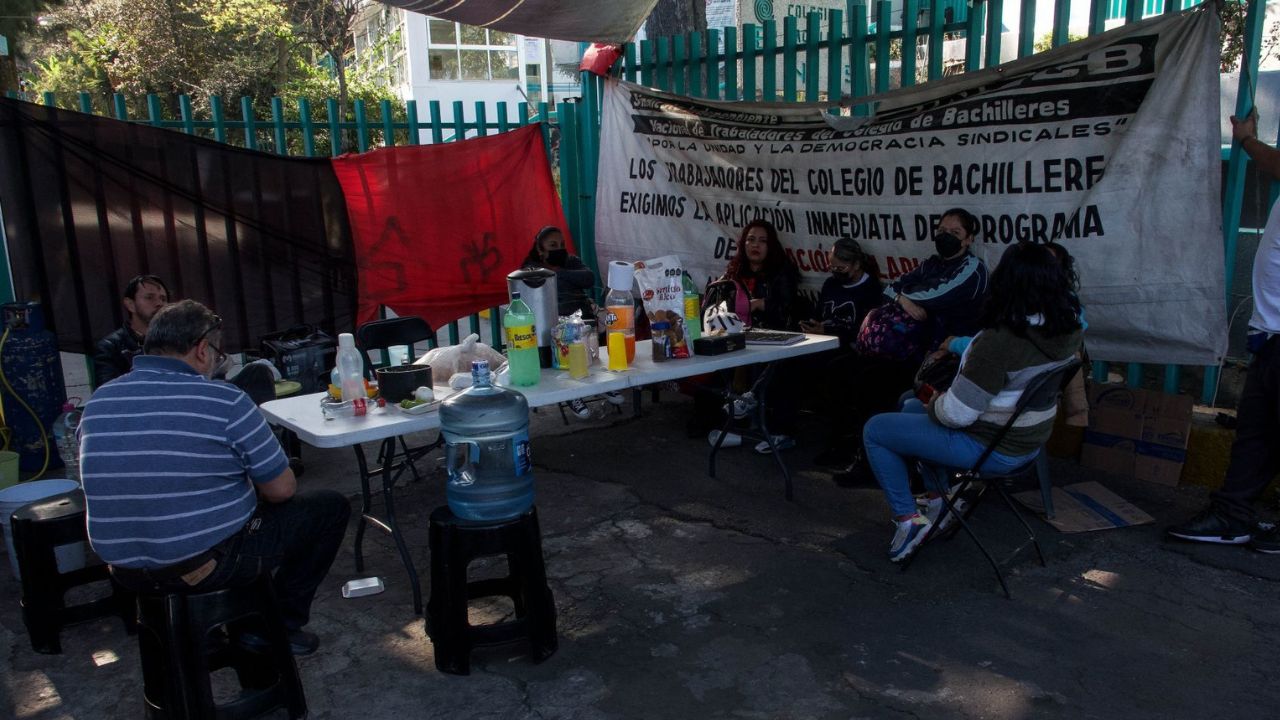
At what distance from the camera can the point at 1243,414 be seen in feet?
14.3

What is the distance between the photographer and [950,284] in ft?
17.0

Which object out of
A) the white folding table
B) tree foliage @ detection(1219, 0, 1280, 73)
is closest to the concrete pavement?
the white folding table

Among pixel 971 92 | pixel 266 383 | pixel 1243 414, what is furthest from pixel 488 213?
pixel 1243 414

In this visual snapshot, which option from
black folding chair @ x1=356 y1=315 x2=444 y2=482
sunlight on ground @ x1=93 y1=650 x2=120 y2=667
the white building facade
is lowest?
sunlight on ground @ x1=93 y1=650 x2=120 y2=667

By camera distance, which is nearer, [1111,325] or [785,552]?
[785,552]

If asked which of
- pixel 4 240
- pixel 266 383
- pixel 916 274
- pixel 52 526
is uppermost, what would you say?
pixel 4 240

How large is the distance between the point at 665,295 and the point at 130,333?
116 inches

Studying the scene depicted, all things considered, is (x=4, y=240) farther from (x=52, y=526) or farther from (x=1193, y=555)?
(x=1193, y=555)

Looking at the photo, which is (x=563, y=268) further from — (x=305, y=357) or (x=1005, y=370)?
(x=1005, y=370)

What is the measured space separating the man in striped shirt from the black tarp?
348 cm

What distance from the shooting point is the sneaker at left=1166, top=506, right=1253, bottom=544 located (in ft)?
14.2

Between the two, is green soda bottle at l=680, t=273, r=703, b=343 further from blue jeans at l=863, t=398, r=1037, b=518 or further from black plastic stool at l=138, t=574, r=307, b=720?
black plastic stool at l=138, t=574, r=307, b=720

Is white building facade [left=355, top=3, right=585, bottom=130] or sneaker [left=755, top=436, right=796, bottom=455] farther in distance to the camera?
white building facade [left=355, top=3, right=585, bottom=130]

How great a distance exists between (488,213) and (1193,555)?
5.24 meters
